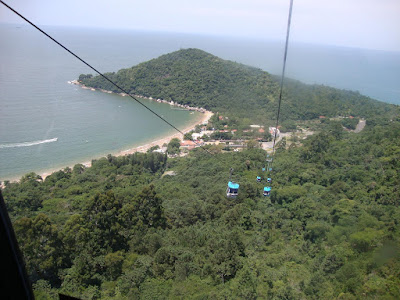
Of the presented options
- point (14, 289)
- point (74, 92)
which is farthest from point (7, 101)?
point (14, 289)

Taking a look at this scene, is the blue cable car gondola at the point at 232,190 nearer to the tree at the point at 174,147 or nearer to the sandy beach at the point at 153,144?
the tree at the point at 174,147

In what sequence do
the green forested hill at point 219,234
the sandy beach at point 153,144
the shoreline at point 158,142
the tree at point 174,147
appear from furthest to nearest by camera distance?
the tree at point 174,147 < the sandy beach at point 153,144 < the shoreline at point 158,142 < the green forested hill at point 219,234

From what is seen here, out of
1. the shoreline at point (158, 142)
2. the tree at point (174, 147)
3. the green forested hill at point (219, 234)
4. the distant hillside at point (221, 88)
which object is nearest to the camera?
the green forested hill at point (219, 234)

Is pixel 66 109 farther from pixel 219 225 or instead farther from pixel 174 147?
pixel 219 225

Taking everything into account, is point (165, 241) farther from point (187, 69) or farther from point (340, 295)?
point (187, 69)

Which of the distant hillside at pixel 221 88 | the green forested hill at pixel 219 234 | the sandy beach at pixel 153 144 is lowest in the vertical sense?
the sandy beach at pixel 153 144

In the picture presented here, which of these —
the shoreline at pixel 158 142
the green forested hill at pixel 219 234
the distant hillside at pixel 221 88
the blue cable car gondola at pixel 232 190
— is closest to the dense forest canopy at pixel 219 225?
the green forested hill at pixel 219 234

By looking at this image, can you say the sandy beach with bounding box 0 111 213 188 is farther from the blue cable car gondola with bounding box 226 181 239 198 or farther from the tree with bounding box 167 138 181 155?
the blue cable car gondola with bounding box 226 181 239 198

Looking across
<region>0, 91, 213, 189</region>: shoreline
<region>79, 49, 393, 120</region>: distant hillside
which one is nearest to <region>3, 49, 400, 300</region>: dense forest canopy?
<region>0, 91, 213, 189</region>: shoreline
